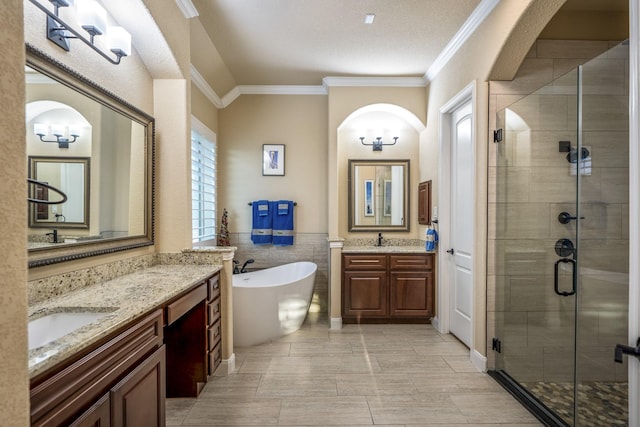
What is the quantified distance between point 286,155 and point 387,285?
2.14 metres

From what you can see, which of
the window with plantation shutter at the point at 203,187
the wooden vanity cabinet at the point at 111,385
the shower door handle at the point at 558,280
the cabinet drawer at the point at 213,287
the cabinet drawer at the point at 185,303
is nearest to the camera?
the wooden vanity cabinet at the point at 111,385

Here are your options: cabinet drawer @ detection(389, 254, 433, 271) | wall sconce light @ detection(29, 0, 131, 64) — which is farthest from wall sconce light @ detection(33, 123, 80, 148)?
cabinet drawer @ detection(389, 254, 433, 271)

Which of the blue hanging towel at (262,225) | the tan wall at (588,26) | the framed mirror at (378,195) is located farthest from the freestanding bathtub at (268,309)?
the tan wall at (588,26)

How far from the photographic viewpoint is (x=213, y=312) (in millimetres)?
2533

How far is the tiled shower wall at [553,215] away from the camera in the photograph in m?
1.97

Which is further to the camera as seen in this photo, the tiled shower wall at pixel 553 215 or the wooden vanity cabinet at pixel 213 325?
the wooden vanity cabinet at pixel 213 325

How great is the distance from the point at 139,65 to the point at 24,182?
2.02 metres

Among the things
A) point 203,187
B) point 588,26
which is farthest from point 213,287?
point 588,26

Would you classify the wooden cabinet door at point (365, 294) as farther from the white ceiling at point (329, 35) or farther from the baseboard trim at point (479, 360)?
the white ceiling at point (329, 35)

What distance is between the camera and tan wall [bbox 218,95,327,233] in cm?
448

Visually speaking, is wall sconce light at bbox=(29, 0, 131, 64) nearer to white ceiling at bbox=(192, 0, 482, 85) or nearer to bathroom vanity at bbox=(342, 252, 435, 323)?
white ceiling at bbox=(192, 0, 482, 85)

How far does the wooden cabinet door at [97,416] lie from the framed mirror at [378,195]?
11.3ft

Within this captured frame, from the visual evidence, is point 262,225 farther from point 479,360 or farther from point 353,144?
point 479,360

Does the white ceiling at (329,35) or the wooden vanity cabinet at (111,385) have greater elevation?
the white ceiling at (329,35)
